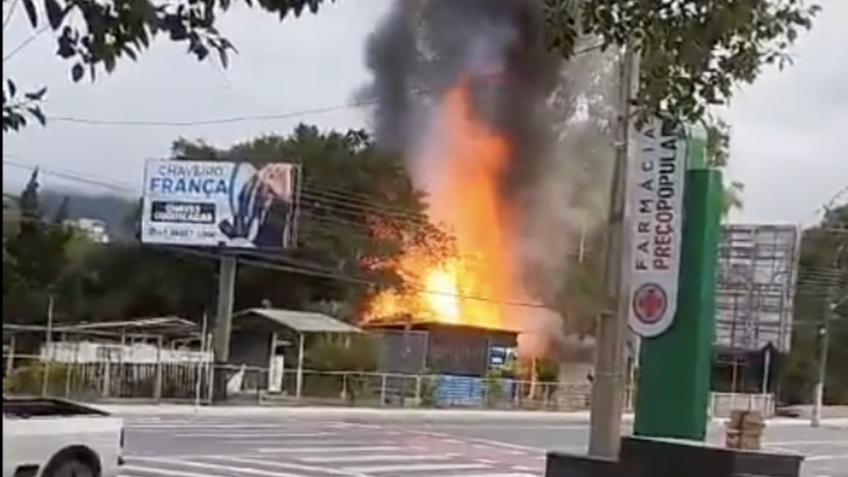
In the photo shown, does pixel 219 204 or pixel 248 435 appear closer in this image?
pixel 248 435

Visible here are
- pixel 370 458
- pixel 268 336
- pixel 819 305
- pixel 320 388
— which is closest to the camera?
pixel 370 458

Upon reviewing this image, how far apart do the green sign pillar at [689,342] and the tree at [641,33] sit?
245 inches

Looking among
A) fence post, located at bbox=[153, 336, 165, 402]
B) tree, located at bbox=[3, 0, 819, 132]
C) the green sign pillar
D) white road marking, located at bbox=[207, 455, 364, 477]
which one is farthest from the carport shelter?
tree, located at bbox=[3, 0, 819, 132]

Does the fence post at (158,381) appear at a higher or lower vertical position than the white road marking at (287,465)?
higher

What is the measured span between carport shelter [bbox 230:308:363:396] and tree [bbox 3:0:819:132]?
3179 centimetres

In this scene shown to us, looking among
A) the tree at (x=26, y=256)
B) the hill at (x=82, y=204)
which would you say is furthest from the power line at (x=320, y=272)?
the tree at (x=26, y=256)

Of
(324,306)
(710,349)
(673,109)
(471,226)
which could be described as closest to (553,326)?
(471,226)

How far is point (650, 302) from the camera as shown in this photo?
14.5 metres

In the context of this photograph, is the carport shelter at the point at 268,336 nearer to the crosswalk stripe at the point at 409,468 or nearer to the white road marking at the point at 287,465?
the crosswalk stripe at the point at 409,468

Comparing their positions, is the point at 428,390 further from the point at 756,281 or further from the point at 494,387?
the point at 756,281

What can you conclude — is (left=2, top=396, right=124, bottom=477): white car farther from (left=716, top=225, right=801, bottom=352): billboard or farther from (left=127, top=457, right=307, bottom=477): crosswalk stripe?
(left=716, top=225, right=801, bottom=352): billboard

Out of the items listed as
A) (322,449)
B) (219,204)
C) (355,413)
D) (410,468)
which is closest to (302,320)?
(219,204)

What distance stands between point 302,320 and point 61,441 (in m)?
29.4

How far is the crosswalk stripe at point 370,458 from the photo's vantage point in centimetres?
2078
